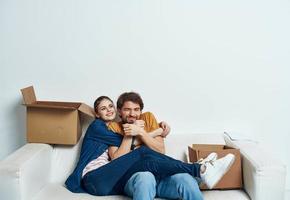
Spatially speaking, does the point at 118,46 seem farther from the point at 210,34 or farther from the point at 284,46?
the point at 284,46

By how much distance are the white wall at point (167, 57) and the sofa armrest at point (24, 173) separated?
54cm

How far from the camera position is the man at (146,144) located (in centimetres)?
189

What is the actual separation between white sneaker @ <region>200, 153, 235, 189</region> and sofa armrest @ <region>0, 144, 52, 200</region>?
928 millimetres

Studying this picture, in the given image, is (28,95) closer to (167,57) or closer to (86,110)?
(86,110)

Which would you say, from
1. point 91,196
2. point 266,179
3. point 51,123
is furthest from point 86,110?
point 266,179

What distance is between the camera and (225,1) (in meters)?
2.55

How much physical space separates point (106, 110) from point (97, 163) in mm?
356

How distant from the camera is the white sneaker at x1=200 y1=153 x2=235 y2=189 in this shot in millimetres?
1937

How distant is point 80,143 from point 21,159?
504 mm

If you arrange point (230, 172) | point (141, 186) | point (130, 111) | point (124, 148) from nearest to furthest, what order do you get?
point (141, 186)
point (230, 172)
point (124, 148)
point (130, 111)

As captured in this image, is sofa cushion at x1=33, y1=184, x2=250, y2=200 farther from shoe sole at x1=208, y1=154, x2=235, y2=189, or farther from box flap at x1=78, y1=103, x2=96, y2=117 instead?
box flap at x1=78, y1=103, x2=96, y2=117

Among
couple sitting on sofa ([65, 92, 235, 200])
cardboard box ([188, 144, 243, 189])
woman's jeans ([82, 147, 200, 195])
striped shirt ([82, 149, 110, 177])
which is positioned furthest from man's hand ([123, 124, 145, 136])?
cardboard box ([188, 144, 243, 189])

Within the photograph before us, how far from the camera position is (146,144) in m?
2.25

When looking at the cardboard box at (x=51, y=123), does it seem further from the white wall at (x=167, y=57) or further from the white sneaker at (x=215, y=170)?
the white sneaker at (x=215, y=170)
